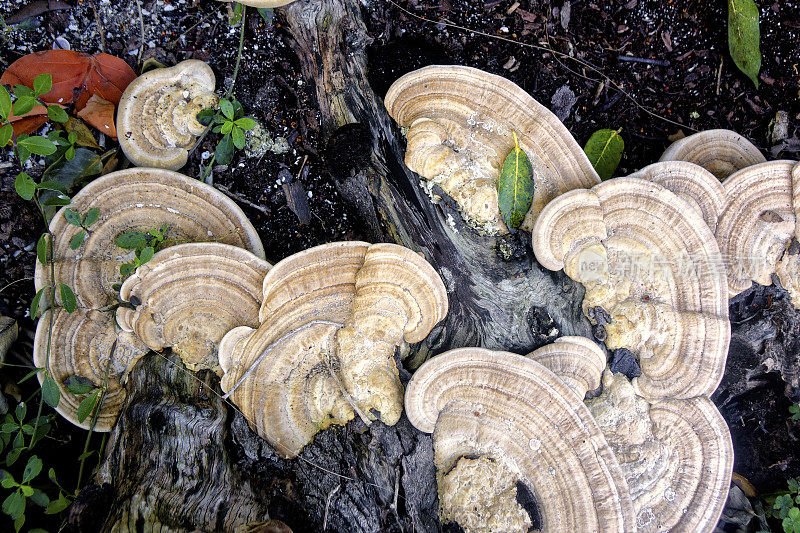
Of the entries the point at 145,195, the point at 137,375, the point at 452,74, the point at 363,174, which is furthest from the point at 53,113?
the point at 452,74

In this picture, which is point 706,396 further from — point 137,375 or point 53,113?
point 53,113

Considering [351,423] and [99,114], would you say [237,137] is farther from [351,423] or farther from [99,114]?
[351,423]

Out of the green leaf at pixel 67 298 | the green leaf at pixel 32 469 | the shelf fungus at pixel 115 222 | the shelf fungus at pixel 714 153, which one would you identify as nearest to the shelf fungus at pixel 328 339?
the shelf fungus at pixel 115 222

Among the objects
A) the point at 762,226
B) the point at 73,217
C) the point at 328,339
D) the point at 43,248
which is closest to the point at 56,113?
the point at 73,217

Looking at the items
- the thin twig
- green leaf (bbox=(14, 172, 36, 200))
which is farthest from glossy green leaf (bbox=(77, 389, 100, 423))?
the thin twig

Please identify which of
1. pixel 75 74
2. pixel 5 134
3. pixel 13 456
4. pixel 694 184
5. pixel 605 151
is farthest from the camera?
pixel 605 151

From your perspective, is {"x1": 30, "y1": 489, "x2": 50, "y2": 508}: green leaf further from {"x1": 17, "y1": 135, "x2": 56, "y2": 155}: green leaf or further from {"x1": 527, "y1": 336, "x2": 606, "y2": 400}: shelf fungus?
{"x1": 527, "y1": 336, "x2": 606, "y2": 400}: shelf fungus
